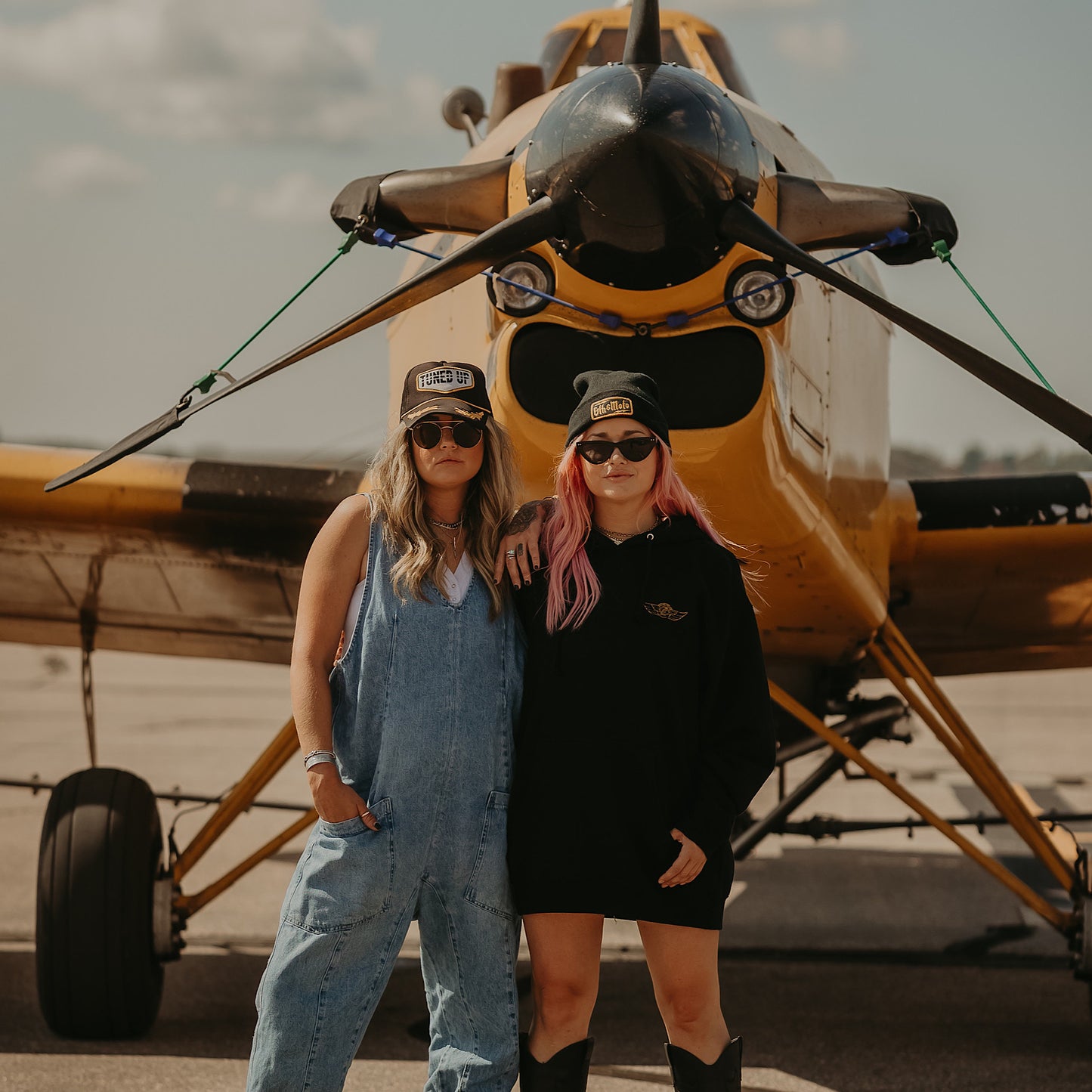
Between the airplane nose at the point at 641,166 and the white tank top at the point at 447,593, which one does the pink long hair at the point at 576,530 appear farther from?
the airplane nose at the point at 641,166

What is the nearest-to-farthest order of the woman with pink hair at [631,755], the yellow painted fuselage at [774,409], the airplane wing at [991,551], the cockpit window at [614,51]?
1. the woman with pink hair at [631,755]
2. the yellow painted fuselage at [774,409]
3. the cockpit window at [614,51]
4. the airplane wing at [991,551]

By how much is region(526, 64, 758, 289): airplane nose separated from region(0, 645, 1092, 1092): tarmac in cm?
237

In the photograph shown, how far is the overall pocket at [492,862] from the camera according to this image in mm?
2557

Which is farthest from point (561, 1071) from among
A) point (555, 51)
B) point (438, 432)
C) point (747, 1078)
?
point (555, 51)

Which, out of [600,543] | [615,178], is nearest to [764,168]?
[615,178]

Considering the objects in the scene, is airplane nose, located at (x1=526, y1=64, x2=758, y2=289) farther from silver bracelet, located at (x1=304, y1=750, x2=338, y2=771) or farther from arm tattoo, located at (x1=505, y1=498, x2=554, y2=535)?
silver bracelet, located at (x1=304, y1=750, x2=338, y2=771)

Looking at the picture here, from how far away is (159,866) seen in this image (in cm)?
498

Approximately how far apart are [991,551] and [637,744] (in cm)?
331

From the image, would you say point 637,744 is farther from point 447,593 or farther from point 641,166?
point 641,166

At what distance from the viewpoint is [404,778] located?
2512mm

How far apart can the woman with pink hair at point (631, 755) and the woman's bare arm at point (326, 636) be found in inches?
12.2

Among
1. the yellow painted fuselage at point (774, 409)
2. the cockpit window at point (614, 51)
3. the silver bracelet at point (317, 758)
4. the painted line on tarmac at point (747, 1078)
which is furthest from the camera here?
the cockpit window at point (614, 51)

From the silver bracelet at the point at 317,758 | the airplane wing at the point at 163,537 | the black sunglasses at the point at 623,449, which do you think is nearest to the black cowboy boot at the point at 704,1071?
the silver bracelet at the point at 317,758

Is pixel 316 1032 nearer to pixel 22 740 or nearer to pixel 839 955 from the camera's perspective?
pixel 839 955
